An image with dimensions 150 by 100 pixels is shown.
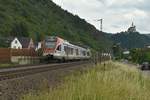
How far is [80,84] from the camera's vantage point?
15117mm

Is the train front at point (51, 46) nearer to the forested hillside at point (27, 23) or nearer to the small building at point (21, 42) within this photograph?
the forested hillside at point (27, 23)

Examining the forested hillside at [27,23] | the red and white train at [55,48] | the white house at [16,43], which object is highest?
the forested hillside at [27,23]

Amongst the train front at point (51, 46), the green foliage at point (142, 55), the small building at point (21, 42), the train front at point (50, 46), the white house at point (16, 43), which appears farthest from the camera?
the green foliage at point (142, 55)

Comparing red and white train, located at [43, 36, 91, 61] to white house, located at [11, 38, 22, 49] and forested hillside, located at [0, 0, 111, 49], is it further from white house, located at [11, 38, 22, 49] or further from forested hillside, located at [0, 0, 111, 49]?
white house, located at [11, 38, 22, 49]

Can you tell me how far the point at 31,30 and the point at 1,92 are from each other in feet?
451

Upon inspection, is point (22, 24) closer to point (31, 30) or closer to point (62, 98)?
point (31, 30)

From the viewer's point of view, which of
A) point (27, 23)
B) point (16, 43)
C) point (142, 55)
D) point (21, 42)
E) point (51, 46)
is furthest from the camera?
point (27, 23)

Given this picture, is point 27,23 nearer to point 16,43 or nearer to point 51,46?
point 16,43

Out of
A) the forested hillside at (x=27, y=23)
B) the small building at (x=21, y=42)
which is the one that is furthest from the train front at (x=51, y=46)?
the small building at (x=21, y=42)

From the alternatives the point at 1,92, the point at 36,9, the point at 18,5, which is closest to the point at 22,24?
the point at 18,5

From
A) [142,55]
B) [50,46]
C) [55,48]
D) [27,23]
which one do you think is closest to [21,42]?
[27,23]

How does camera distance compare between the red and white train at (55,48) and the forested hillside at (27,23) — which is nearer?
the red and white train at (55,48)

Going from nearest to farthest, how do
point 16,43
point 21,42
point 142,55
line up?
1. point 21,42
2. point 16,43
3. point 142,55

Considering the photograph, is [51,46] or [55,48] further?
[51,46]
